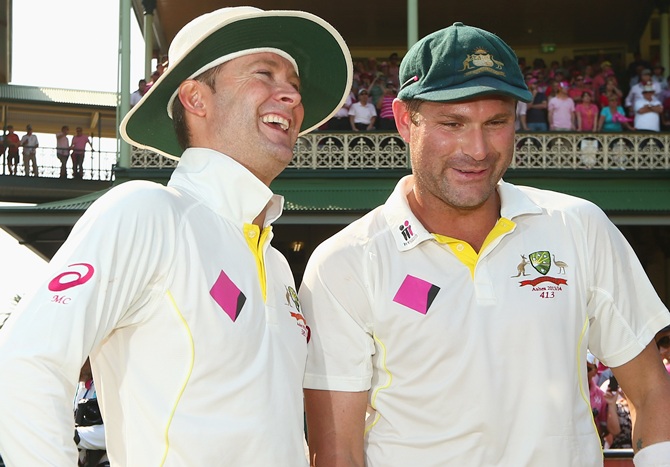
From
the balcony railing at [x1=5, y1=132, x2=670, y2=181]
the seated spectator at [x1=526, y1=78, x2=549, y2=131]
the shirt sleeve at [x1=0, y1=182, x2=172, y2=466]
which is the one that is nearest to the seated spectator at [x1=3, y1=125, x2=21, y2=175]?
the balcony railing at [x1=5, y1=132, x2=670, y2=181]

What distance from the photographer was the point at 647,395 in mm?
3523

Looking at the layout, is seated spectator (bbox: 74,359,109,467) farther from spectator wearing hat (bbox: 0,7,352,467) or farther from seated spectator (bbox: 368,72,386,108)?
seated spectator (bbox: 368,72,386,108)

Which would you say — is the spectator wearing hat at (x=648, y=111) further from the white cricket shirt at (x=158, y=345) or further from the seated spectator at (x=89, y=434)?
the white cricket shirt at (x=158, y=345)

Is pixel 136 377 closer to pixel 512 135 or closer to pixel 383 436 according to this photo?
pixel 383 436

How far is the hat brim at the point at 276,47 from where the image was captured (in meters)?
3.48

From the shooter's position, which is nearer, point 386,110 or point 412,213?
point 412,213

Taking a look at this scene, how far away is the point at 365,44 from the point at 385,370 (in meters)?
19.5

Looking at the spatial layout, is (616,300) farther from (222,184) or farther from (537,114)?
(537,114)

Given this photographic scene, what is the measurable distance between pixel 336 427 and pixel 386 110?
1376 cm

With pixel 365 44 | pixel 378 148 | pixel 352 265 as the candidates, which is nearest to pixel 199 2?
pixel 365 44

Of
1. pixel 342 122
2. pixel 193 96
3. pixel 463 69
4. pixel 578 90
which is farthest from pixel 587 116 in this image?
pixel 193 96

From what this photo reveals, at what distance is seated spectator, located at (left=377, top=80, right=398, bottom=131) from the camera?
16906mm

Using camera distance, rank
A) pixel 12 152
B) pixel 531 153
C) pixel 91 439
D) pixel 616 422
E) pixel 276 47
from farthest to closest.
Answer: pixel 12 152
pixel 531 153
pixel 91 439
pixel 616 422
pixel 276 47

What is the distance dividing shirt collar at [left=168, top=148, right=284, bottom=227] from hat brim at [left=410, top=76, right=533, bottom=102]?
67cm
